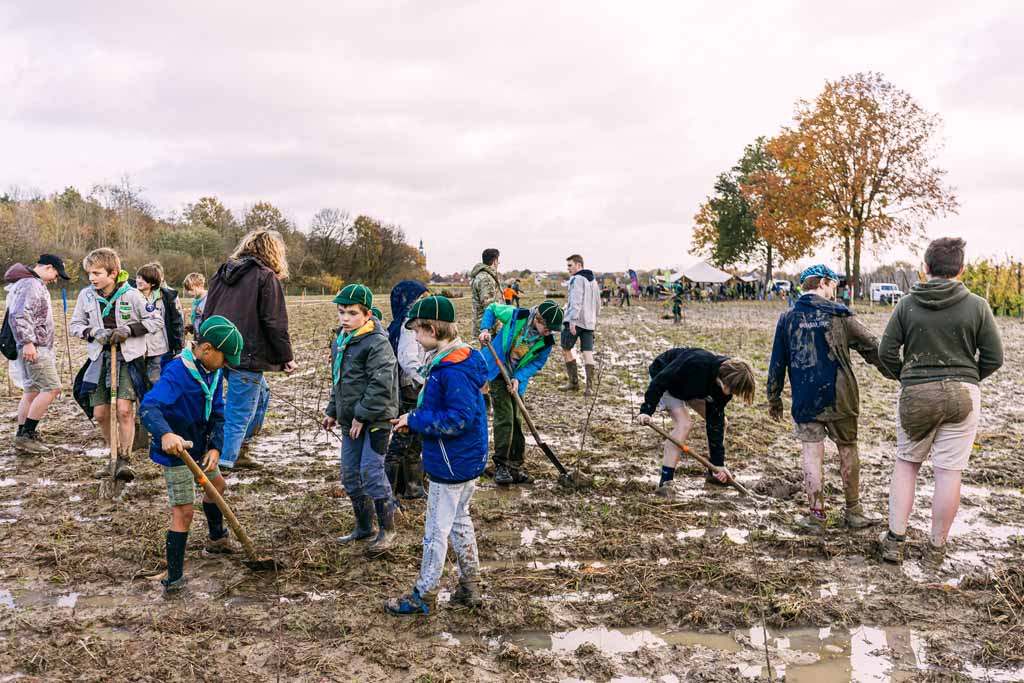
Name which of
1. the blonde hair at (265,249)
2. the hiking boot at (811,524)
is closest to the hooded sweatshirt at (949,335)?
the hiking boot at (811,524)

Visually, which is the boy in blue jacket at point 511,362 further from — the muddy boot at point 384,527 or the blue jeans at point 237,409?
the blue jeans at point 237,409

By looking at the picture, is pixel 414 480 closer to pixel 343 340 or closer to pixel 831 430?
pixel 343 340

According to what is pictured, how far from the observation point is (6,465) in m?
6.62

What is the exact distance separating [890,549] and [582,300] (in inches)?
256

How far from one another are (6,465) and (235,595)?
13.2 feet

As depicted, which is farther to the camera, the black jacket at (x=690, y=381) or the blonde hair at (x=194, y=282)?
the blonde hair at (x=194, y=282)

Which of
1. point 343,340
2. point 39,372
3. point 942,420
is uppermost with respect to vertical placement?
point 343,340

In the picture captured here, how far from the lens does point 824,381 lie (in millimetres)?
5098

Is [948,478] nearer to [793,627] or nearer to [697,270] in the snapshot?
[793,627]

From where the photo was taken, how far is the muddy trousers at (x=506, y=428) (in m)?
6.20

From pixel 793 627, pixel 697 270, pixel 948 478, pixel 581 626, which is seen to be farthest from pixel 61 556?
pixel 697 270

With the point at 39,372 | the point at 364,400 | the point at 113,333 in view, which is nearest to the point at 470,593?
the point at 364,400

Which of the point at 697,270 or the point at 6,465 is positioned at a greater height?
the point at 697,270

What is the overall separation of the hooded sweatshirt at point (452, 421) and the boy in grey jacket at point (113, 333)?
11.7 feet
